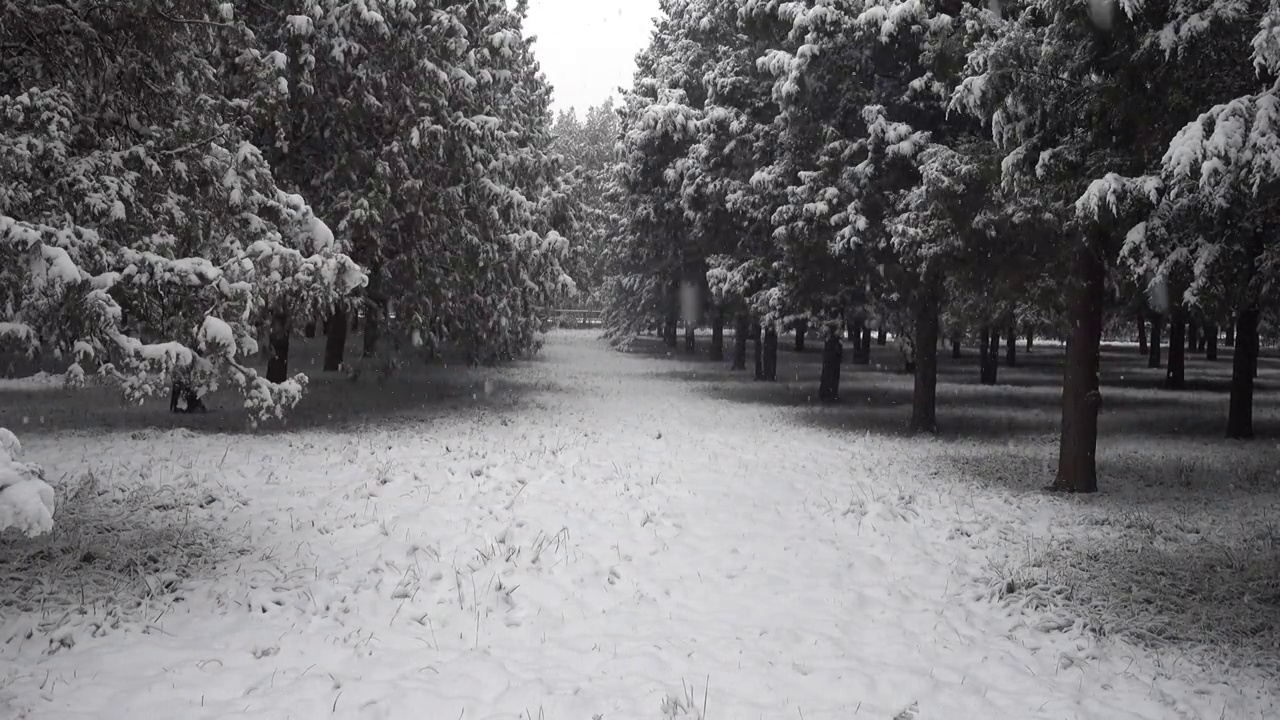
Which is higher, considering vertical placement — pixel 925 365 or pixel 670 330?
pixel 670 330

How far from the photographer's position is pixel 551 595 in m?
7.88

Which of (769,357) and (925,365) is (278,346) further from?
(769,357)

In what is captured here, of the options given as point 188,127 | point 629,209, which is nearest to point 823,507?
point 188,127

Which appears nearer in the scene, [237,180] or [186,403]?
[237,180]

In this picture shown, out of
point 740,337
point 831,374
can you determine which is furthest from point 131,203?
point 740,337

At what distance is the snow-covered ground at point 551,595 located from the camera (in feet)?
19.7

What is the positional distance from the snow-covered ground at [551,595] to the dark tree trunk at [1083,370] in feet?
2.53

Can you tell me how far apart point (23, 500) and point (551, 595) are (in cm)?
440

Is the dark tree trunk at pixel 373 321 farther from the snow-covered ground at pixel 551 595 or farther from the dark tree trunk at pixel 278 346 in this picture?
the snow-covered ground at pixel 551 595

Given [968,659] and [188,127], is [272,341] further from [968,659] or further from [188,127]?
[968,659]

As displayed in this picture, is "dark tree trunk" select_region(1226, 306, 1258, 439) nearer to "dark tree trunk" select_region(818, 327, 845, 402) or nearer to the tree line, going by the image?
"dark tree trunk" select_region(818, 327, 845, 402)

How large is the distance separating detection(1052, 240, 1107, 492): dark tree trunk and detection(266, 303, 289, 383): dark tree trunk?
1283cm

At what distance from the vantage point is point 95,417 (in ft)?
51.4

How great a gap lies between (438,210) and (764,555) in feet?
36.4
